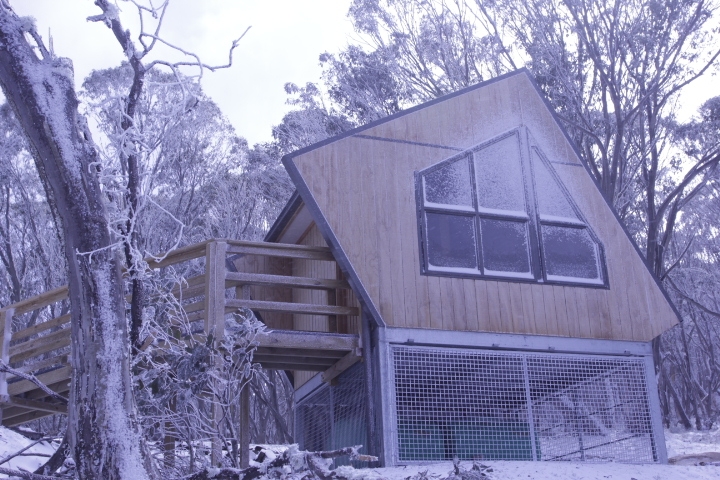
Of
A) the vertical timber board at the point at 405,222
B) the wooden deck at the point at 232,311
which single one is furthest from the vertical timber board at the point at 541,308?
the wooden deck at the point at 232,311

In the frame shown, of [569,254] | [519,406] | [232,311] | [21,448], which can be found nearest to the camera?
[232,311]

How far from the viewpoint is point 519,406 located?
849cm

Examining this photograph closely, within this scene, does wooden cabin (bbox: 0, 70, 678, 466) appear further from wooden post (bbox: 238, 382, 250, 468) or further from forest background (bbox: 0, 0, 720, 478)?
forest background (bbox: 0, 0, 720, 478)

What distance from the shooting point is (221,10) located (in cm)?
626

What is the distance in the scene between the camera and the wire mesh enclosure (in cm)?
837

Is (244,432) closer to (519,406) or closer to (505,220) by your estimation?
(519,406)

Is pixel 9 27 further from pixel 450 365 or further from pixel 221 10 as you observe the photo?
pixel 450 365

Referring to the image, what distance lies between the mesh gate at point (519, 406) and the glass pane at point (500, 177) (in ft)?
6.02

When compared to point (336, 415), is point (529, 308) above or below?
above

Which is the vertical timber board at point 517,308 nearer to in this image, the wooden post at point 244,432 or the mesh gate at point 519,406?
the mesh gate at point 519,406

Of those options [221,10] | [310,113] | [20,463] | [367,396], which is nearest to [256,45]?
[221,10]

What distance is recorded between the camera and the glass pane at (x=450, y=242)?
8.43 m

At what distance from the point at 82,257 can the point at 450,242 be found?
4.85 metres

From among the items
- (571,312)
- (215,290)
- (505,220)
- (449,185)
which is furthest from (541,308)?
(215,290)
